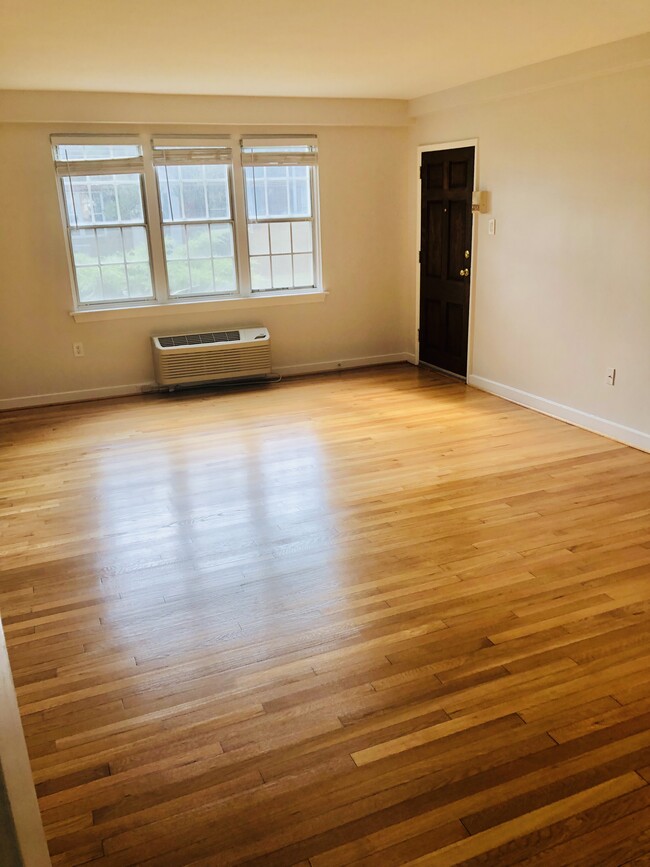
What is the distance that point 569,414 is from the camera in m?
5.23

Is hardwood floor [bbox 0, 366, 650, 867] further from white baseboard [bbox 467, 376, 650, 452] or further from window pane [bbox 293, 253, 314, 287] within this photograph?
window pane [bbox 293, 253, 314, 287]

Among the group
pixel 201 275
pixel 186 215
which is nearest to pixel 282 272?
pixel 201 275

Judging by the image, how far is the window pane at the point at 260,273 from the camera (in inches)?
263

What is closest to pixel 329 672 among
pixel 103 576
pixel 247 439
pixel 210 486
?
pixel 103 576

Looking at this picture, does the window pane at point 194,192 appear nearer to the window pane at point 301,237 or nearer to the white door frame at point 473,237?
the window pane at point 301,237

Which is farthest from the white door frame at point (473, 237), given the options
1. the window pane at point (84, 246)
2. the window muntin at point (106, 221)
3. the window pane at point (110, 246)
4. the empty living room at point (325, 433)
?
the window pane at point (84, 246)

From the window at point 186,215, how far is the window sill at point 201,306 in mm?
81

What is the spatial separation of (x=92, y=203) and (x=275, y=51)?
8.17ft

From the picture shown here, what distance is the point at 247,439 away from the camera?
509 centimetres

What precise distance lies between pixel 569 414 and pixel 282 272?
310cm

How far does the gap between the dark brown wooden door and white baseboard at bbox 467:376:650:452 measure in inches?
19.6

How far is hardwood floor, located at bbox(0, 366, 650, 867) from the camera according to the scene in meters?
1.92

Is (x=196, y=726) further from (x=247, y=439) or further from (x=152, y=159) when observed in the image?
(x=152, y=159)

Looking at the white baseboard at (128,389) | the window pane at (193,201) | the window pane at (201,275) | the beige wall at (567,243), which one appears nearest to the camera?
the beige wall at (567,243)
